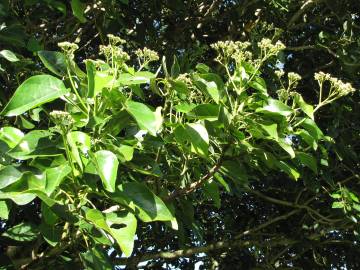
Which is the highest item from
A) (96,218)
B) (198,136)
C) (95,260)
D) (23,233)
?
(198,136)

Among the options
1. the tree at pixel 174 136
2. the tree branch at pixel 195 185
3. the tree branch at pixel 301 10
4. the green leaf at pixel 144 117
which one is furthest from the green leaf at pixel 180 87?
the tree branch at pixel 301 10

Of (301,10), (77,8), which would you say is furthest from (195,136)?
(301,10)

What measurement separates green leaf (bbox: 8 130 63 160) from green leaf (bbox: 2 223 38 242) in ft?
1.57

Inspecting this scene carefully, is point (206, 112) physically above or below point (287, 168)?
above

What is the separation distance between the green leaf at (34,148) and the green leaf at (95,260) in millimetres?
321

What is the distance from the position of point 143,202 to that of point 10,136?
0.39 metres

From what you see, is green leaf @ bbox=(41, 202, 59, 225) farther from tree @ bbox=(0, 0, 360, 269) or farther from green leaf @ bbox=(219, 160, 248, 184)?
green leaf @ bbox=(219, 160, 248, 184)

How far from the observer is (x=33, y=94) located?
1.33 metres

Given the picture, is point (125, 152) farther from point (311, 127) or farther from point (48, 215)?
point (311, 127)

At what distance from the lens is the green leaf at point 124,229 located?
1.31m

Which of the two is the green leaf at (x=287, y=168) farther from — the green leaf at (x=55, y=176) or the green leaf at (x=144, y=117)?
the green leaf at (x=55, y=176)

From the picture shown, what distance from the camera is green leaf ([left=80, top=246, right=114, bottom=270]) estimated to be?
4.98ft

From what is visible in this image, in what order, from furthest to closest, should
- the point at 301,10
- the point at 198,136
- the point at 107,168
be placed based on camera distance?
the point at 301,10 → the point at 198,136 → the point at 107,168

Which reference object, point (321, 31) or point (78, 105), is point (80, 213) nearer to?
point (78, 105)
